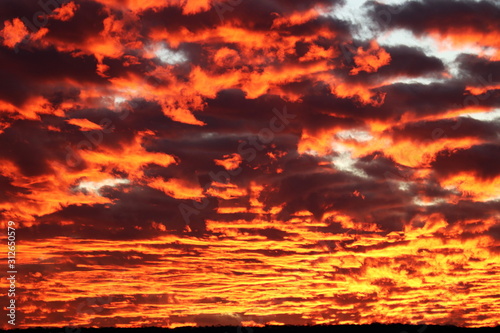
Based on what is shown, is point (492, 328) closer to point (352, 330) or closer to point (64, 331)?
point (352, 330)

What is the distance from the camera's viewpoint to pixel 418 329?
34281 mm

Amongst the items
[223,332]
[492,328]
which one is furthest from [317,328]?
[492,328]

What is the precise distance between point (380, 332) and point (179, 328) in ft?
35.5

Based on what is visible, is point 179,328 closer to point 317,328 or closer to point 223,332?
point 223,332

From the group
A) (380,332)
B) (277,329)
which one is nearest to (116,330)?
(277,329)

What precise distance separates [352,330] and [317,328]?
185 cm

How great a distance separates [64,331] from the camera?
3272 centimetres

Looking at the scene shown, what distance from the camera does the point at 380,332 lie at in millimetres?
34469

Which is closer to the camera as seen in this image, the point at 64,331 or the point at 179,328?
the point at 64,331

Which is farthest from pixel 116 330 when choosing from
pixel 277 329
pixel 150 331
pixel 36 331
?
pixel 277 329

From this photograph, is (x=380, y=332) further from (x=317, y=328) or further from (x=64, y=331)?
(x=64, y=331)

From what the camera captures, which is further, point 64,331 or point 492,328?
point 492,328

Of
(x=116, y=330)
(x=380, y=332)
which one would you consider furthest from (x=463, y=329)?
(x=116, y=330)

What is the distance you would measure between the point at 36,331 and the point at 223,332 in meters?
9.74
